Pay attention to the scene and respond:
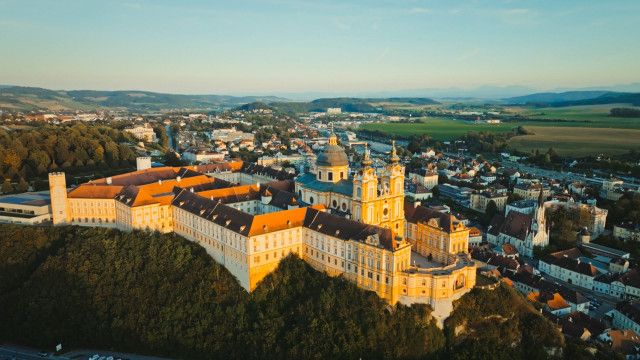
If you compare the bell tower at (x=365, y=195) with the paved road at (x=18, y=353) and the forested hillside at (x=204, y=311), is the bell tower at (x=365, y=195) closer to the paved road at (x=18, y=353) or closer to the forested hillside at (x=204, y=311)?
the forested hillside at (x=204, y=311)

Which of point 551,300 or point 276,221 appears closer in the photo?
point 276,221

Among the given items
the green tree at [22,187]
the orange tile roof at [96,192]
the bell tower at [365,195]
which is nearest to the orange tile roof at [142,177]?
the orange tile roof at [96,192]

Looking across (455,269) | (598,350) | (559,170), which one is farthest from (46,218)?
(559,170)

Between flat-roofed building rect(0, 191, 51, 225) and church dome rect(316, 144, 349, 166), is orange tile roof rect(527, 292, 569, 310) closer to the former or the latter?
church dome rect(316, 144, 349, 166)

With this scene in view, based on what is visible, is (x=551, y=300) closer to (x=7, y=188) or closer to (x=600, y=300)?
(x=600, y=300)

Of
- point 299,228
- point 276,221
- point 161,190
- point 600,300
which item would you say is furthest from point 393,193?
point 161,190

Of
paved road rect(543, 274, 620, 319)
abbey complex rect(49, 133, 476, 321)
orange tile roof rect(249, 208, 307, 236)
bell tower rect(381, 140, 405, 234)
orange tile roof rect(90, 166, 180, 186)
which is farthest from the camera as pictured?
orange tile roof rect(90, 166, 180, 186)

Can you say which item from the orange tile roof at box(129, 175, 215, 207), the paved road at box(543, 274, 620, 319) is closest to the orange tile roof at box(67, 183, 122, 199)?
the orange tile roof at box(129, 175, 215, 207)
